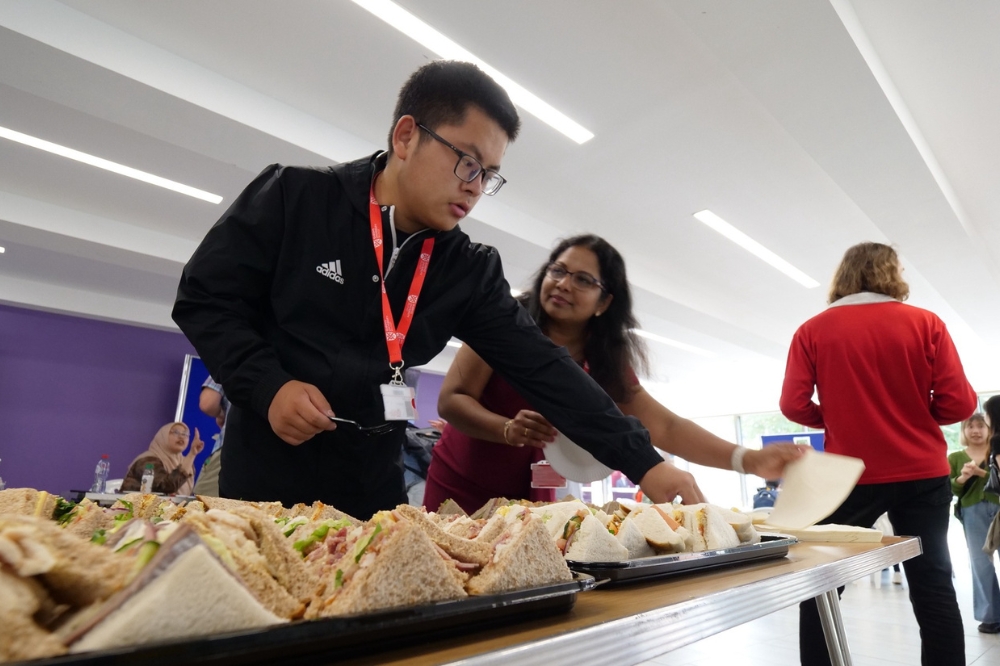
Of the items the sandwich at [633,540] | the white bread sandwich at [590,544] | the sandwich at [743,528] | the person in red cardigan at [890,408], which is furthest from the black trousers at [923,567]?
the white bread sandwich at [590,544]

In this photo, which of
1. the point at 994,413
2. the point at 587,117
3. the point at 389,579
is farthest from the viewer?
the point at 587,117

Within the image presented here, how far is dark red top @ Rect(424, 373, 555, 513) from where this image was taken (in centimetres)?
175

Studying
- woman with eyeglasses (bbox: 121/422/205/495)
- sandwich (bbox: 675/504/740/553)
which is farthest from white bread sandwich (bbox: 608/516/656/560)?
woman with eyeglasses (bbox: 121/422/205/495)

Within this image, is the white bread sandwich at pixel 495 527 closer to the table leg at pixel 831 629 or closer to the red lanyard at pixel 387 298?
the red lanyard at pixel 387 298

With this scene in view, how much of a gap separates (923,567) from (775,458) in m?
0.99

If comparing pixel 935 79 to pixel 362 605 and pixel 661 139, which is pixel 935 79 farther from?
pixel 362 605

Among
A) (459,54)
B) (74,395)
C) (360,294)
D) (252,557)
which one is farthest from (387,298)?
(74,395)

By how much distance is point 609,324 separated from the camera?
2.09 metres

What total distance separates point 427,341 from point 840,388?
5.19 feet

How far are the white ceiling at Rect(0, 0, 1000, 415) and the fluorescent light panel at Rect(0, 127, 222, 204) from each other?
0.42 ft

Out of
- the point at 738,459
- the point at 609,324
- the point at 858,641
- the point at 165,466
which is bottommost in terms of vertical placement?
the point at 858,641

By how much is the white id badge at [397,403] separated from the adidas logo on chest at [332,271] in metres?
0.24

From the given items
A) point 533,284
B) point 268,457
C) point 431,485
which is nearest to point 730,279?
point 533,284

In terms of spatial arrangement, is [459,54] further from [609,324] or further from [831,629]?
[831,629]
